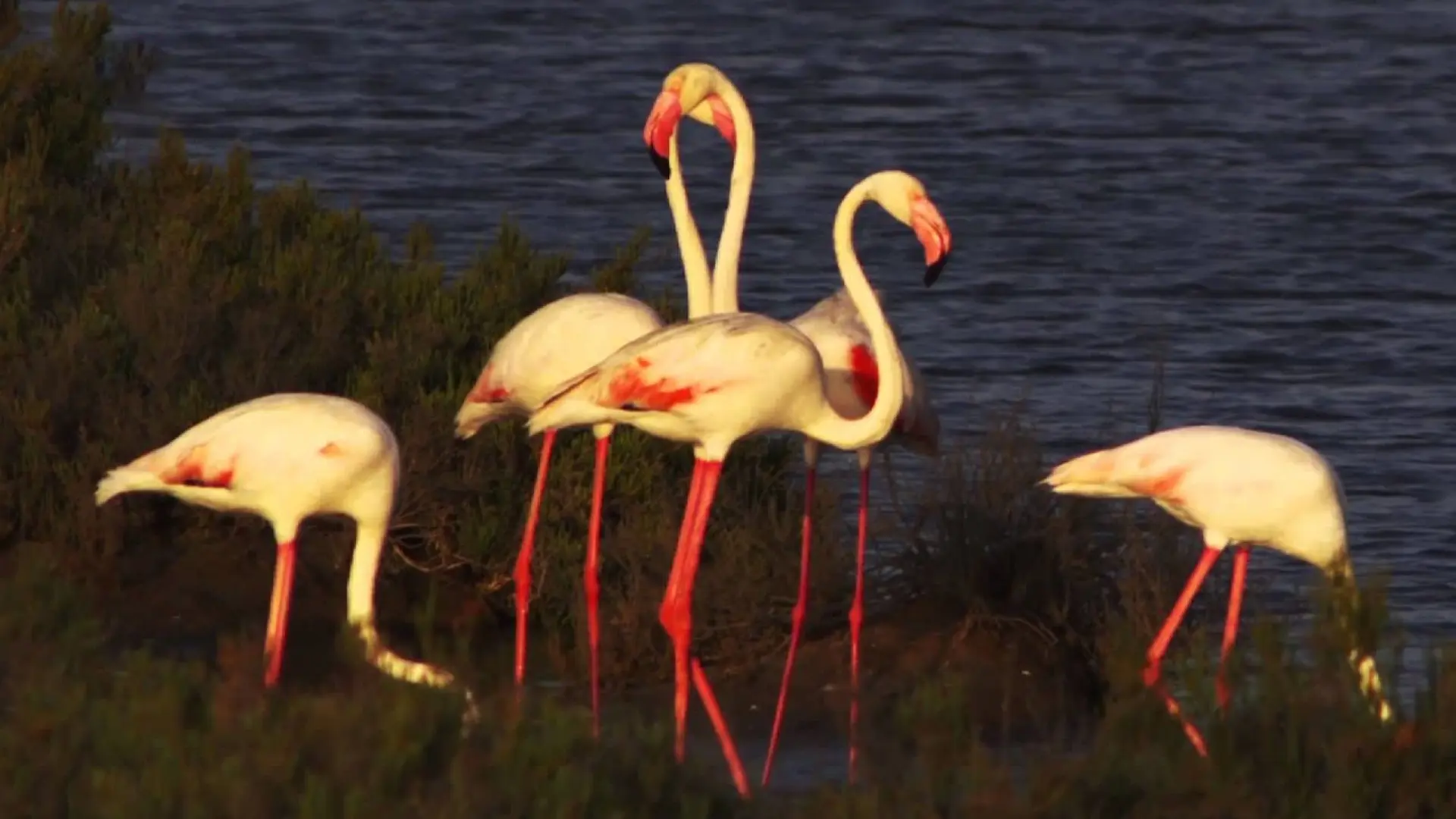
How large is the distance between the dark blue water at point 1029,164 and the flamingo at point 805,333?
2164 mm

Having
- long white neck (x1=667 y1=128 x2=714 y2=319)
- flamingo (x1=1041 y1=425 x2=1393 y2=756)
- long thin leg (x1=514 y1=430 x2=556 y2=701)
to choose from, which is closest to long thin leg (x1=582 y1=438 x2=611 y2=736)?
long thin leg (x1=514 y1=430 x2=556 y2=701)

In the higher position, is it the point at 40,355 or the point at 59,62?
the point at 59,62

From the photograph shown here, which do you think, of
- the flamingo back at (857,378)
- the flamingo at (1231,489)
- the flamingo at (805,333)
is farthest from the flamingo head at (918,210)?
the flamingo at (1231,489)

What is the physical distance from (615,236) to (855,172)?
2357 mm

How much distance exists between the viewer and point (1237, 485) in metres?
7.87

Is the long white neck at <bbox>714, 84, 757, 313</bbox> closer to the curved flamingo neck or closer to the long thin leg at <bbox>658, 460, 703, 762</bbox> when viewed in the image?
the long thin leg at <bbox>658, 460, 703, 762</bbox>

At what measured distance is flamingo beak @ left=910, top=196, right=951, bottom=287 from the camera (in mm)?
7992

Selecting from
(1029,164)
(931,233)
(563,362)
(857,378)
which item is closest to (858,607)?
(857,378)

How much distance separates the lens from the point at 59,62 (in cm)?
1105

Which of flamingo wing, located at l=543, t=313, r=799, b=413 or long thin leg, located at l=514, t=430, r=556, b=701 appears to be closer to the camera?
flamingo wing, located at l=543, t=313, r=799, b=413

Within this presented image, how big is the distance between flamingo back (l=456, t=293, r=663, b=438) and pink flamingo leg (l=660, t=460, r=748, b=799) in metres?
0.50

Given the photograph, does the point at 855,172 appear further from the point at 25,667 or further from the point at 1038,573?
the point at 25,667

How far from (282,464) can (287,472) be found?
0.08ft

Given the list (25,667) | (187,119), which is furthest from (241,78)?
(25,667)
